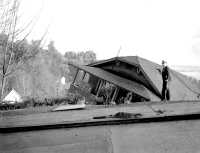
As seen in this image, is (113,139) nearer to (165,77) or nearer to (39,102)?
(165,77)

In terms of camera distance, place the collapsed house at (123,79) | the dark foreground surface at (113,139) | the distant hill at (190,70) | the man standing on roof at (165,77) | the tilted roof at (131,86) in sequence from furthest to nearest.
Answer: the distant hill at (190,70), the collapsed house at (123,79), the tilted roof at (131,86), the man standing on roof at (165,77), the dark foreground surface at (113,139)

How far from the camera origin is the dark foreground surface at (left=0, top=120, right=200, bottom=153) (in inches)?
121

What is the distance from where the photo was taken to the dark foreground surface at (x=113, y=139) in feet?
10.1

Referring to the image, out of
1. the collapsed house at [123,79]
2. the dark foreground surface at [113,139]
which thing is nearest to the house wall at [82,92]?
the collapsed house at [123,79]

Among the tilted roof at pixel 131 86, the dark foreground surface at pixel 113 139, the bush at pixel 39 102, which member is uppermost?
the tilted roof at pixel 131 86

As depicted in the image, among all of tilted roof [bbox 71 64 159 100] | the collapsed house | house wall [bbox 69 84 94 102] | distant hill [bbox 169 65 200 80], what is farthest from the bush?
distant hill [bbox 169 65 200 80]

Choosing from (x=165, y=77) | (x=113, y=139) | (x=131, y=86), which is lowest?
(x=113, y=139)

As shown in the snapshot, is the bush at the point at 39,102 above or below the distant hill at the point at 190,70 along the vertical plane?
below

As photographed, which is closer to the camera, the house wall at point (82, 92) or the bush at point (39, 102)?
the bush at point (39, 102)

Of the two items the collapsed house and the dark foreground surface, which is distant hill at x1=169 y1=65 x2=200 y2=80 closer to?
the collapsed house

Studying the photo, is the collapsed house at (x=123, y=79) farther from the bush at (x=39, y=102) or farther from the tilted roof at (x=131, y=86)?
the bush at (x=39, y=102)

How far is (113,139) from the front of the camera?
3.46 metres

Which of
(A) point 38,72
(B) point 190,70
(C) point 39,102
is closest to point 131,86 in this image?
(C) point 39,102

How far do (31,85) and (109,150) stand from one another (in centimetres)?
4081
